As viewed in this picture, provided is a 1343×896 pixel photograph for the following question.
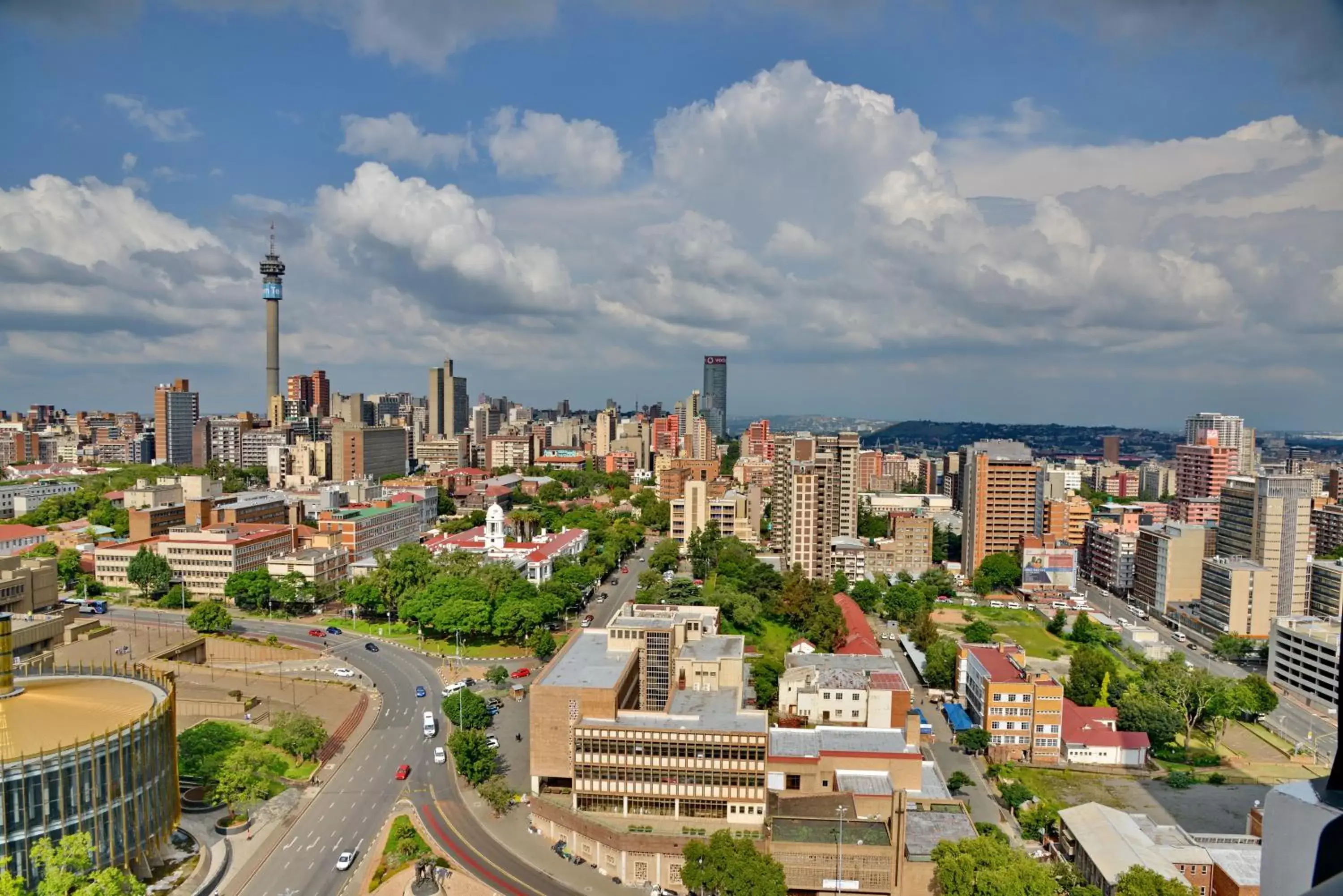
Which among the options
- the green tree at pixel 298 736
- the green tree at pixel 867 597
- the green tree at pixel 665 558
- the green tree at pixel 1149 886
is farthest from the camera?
the green tree at pixel 665 558

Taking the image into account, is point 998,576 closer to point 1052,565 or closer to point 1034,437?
point 1052,565

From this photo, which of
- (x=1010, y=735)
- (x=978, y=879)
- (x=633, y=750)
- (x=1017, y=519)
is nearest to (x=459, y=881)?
(x=633, y=750)

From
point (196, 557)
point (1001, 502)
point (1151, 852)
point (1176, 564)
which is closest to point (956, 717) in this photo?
point (1151, 852)

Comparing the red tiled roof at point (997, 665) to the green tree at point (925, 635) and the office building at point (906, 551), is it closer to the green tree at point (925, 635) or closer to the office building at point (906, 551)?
the green tree at point (925, 635)

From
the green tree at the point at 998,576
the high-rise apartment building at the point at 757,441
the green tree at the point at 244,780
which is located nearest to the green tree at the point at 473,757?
the green tree at the point at 244,780

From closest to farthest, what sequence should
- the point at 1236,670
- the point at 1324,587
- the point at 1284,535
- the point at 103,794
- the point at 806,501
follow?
the point at 103,794 < the point at 1236,670 < the point at 1324,587 < the point at 1284,535 < the point at 806,501

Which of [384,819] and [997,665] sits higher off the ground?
[997,665]
